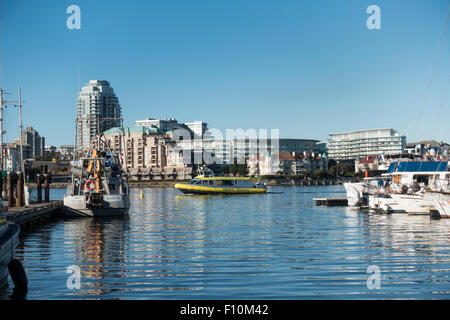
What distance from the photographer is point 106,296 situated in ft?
48.8

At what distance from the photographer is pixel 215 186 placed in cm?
9900

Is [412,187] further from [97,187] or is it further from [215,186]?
[215,186]

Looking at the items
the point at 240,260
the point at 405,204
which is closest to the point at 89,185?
the point at 240,260

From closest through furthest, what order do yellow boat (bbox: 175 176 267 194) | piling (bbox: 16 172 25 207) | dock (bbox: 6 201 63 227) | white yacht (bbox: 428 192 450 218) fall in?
dock (bbox: 6 201 63 227) → white yacht (bbox: 428 192 450 218) → piling (bbox: 16 172 25 207) → yellow boat (bbox: 175 176 267 194)

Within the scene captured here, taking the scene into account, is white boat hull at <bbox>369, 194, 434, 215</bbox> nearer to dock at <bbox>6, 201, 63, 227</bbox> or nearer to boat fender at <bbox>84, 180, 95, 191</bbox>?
boat fender at <bbox>84, 180, 95, 191</bbox>

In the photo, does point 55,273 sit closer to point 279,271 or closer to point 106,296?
point 106,296

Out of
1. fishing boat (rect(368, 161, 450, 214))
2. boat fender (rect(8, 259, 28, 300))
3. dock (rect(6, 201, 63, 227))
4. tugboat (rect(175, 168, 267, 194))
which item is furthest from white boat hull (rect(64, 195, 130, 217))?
tugboat (rect(175, 168, 267, 194))

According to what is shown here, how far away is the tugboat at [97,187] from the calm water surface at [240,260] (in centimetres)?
569

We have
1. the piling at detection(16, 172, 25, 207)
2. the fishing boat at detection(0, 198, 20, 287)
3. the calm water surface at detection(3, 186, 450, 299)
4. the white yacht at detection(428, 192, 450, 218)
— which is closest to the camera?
the fishing boat at detection(0, 198, 20, 287)

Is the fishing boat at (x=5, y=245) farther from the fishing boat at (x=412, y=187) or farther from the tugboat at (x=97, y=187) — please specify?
the fishing boat at (x=412, y=187)

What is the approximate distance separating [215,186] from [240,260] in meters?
78.4

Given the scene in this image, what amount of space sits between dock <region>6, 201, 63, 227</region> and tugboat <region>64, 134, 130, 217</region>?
174cm

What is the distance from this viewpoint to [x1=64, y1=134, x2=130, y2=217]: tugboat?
137ft
